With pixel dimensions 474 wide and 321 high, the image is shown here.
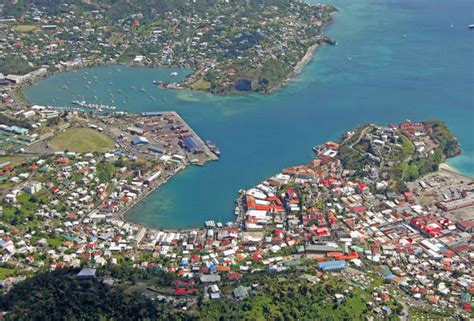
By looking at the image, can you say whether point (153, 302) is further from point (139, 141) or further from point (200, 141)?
point (200, 141)

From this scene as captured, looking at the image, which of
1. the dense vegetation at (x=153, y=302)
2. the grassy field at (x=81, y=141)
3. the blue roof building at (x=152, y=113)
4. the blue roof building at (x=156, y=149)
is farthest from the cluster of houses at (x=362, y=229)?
the blue roof building at (x=152, y=113)

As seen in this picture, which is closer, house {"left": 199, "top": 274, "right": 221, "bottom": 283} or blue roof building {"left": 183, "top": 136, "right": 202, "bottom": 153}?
house {"left": 199, "top": 274, "right": 221, "bottom": 283}

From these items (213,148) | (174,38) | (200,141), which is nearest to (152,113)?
(200,141)

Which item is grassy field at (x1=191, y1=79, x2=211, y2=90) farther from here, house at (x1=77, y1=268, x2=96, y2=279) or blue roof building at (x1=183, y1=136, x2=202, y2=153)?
house at (x1=77, y1=268, x2=96, y2=279)

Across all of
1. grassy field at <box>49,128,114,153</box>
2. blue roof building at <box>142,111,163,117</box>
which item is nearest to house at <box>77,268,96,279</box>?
grassy field at <box>49,128,114,153</box>

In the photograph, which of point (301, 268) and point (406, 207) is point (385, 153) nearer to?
point (406, 207)
